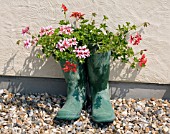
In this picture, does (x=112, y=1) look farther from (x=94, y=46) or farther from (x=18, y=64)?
(x=18, y=64)

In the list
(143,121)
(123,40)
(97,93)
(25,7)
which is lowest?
(143,121)

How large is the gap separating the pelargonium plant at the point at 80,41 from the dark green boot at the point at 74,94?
11cm

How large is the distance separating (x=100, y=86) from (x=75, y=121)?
1.05 feet

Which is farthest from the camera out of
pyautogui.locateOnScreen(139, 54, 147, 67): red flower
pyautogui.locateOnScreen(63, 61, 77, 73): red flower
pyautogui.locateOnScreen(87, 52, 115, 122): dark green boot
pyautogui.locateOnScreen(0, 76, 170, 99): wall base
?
pyautogui.locateOnScreen(0, 76, 170, 99): wall base

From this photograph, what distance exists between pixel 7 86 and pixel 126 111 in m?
1.01

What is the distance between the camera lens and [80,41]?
3.01 m

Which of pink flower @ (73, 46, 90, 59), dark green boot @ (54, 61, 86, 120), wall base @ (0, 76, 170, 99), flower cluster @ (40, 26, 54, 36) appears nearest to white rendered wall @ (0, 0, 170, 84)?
wall base @ (0, 76, 170, 99)

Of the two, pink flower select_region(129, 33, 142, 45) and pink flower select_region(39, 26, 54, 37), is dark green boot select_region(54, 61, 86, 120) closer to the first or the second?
pink flower select_region(39, 26, 54, 37)

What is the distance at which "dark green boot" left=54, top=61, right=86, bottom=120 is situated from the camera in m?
2.98

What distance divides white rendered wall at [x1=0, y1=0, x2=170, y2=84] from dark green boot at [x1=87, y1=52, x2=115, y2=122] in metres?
0.23

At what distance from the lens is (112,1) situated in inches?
123

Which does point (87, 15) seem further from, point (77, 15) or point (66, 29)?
point (66, 29)

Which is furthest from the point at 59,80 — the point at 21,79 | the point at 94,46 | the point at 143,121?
the point at 143,121

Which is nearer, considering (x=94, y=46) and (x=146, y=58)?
(x=94, y=46)
